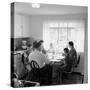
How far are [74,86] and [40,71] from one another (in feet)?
1.36

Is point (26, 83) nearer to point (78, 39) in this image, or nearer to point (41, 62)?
point (41, 62)

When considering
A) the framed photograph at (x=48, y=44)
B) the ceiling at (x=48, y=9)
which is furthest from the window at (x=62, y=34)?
the ceiling at (x=48, y=9)

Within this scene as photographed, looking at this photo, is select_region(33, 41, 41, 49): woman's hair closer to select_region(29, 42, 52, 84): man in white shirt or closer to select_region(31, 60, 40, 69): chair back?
select_region(29, 42, 52, 84): man in white shirt

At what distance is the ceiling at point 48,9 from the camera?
2580 mm

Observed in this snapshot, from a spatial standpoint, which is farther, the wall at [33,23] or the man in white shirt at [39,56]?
the man in white shirt at [39,56]

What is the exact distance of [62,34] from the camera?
276 centimetres

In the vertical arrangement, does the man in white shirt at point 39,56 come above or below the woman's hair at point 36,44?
below

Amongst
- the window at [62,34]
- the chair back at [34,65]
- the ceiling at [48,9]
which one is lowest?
the chair back at [34,65]

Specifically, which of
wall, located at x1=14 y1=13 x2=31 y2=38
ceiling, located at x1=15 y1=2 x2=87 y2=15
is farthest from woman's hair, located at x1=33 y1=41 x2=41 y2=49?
ceiling, located at x1=15 y1=2 x2=87 y2=15

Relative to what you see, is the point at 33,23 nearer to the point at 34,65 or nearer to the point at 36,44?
the point at 36,44

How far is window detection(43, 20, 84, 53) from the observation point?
2.71m

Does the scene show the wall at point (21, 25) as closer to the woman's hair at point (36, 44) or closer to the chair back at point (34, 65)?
the woman's hair at point (36, 44)

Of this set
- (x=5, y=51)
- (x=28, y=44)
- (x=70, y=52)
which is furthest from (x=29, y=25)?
(x=70, y=52)

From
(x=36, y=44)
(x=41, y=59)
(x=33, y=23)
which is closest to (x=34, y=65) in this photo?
(x=41, y=59)
